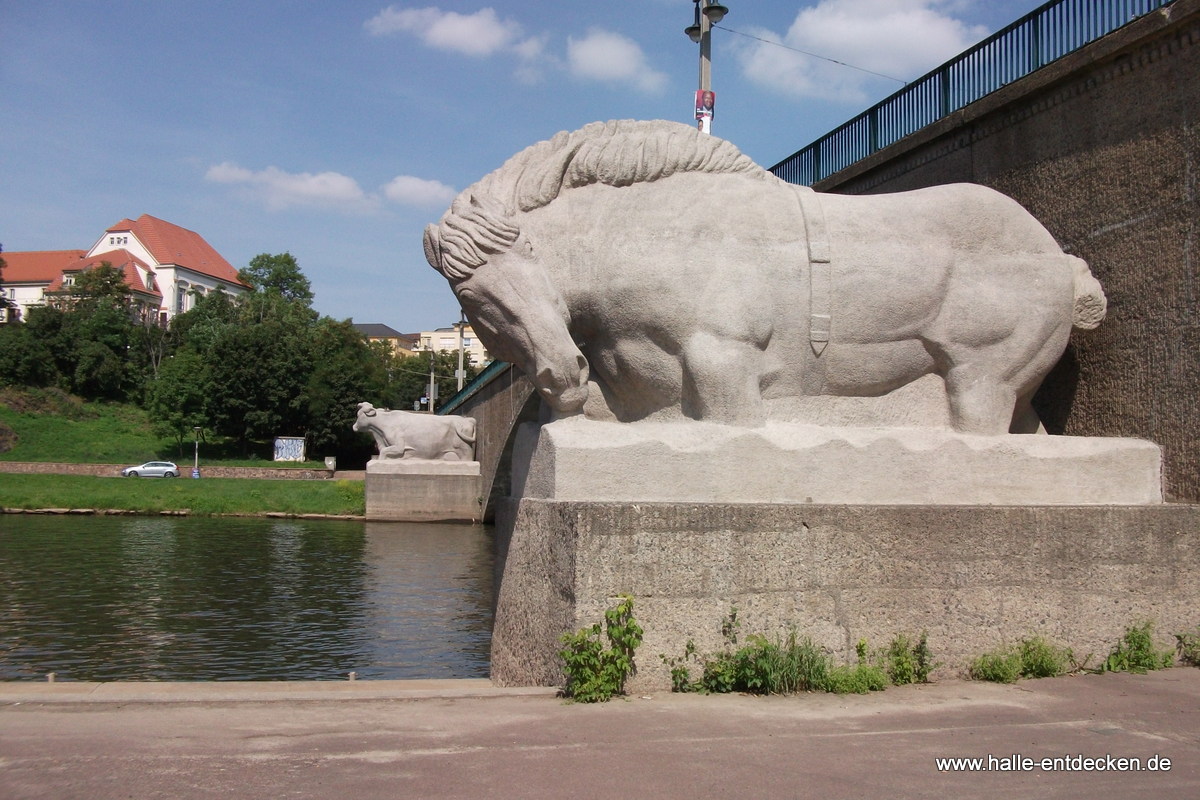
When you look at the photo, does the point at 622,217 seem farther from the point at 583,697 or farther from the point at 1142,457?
the point at 1142,457

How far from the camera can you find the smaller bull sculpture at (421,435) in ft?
109

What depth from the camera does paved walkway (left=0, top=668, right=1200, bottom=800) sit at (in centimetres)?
368

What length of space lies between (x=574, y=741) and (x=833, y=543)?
6.20 feet

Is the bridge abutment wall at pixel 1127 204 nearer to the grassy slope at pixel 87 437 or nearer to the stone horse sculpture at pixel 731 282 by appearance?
the stone horse sculpture at pixel 731 282

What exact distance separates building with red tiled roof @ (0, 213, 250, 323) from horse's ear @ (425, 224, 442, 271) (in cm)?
8951

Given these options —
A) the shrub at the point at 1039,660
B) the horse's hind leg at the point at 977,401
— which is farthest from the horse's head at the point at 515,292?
the shrub at the point at 1039,660

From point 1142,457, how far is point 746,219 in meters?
2.79

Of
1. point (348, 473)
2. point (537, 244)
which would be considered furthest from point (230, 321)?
point (537, 244)

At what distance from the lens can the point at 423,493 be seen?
32312mm

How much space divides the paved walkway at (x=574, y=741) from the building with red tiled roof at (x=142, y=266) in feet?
298

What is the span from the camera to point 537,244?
6.05 meters

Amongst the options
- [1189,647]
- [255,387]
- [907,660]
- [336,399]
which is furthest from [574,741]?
[255,387]

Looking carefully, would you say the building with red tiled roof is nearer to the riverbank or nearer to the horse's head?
the riverbank

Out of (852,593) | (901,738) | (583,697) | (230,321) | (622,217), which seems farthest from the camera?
(230,321)
